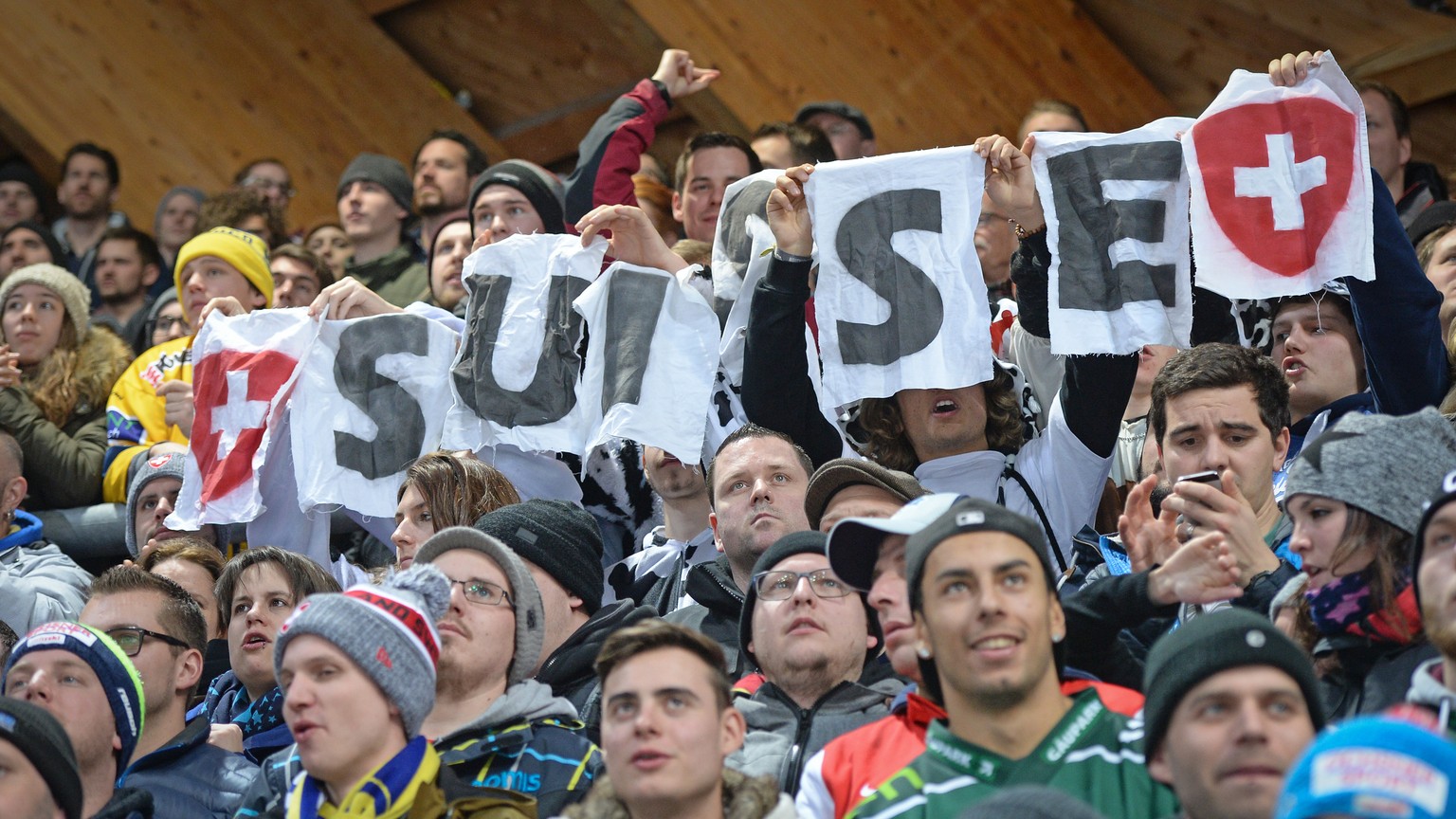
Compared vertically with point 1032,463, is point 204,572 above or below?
below

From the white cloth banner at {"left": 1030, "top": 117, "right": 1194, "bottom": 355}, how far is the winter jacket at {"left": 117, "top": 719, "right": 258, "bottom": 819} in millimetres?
2466

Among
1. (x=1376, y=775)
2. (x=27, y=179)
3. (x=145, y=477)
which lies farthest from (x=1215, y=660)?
(x=27, y=179)

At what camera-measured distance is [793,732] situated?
4.04m

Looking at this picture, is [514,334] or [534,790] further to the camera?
[514,334]

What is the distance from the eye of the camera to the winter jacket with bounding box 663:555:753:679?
15.3ft

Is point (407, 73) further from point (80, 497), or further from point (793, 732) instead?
point (793, 732)

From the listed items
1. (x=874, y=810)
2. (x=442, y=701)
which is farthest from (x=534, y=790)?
→ (x=874, y=810)

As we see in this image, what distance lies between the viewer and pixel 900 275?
5.07 meters

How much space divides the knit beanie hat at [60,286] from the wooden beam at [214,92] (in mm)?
3091

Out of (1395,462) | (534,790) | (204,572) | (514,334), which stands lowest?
(534,790)

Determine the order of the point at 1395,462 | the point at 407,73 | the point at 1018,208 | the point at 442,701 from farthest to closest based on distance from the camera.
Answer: the point at 407,73 < the point at 1018,208 < the point at 442,701 < the point at 1395,462

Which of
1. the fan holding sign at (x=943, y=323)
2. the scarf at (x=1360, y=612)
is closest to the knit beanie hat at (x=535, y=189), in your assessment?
the fan holding sign at (x=943, y=323)

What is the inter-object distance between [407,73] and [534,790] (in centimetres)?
728

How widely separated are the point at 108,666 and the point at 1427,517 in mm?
3177
